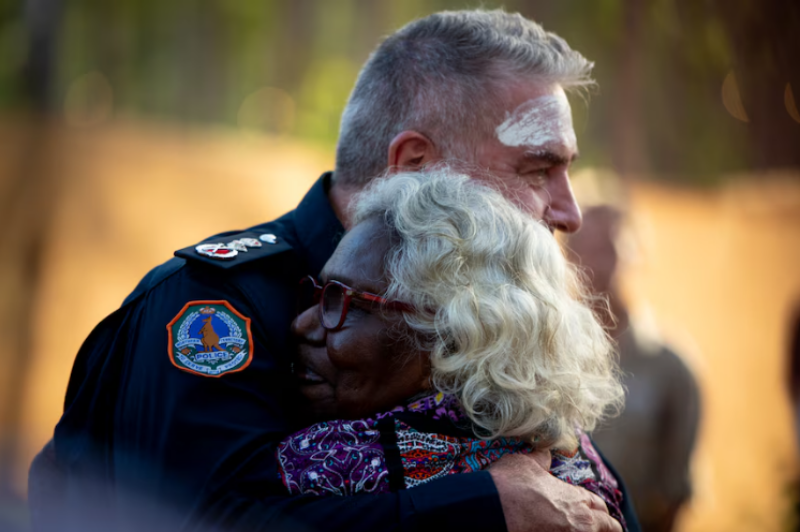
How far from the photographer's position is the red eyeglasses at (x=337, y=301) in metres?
1.85

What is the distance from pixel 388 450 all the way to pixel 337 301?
383mm

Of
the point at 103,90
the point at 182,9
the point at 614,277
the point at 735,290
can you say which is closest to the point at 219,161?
the point at 103,90

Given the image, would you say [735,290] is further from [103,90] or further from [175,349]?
[103,90]

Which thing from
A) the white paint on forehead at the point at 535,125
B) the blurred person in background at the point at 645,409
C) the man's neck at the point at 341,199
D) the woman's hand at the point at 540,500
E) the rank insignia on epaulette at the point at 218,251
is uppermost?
the white paint on forehead at the point at 535,125

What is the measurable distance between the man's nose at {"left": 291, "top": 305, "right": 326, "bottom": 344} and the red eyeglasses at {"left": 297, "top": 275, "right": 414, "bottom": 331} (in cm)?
3

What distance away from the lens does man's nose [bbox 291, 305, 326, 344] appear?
191cm

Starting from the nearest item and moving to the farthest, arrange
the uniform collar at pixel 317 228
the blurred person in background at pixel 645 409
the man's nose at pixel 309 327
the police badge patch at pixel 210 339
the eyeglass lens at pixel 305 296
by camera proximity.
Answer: the police badge patch at pixel 210 339 → the man's nose at pixel 309 327 → the eyeglass lens at pixel 305 296 → the uniform collar at pixel 317 228 → the blurred person in background at pixel 645 409

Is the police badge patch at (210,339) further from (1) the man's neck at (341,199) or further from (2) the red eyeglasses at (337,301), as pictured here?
(1) the man's neck at (341,199)

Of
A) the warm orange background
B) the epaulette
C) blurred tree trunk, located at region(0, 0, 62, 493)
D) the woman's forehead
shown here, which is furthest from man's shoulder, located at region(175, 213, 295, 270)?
blurred tree trunk, located at region(0, 0, 62, 493)

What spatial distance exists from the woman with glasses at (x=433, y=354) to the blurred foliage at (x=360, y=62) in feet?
5.04

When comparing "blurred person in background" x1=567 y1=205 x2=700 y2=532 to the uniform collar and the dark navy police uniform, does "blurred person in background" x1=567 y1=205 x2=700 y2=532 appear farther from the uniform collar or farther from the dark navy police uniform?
the dark navy police uniform

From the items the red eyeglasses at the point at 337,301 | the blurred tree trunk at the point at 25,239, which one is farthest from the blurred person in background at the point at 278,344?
the blurred tree trunk at the point at 25,239

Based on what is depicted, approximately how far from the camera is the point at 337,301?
190cm

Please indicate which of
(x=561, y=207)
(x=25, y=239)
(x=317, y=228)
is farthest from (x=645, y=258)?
(x=25, y=239)
